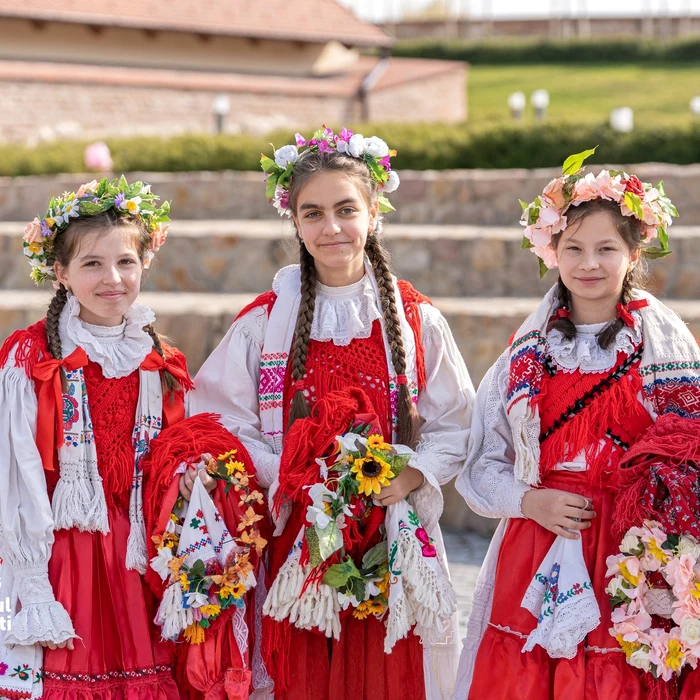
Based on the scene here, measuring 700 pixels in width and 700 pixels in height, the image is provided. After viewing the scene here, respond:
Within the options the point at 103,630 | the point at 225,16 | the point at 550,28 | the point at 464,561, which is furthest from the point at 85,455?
the point at 550,28

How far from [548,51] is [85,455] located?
33.8 metres

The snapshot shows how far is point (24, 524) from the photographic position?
3021mm

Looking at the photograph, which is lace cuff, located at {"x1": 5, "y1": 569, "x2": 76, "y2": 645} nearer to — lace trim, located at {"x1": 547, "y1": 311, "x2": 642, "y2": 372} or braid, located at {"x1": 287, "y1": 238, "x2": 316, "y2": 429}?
braid, located at {"x1": 287, "y1": 238, "x2": 316, "y2": 429}

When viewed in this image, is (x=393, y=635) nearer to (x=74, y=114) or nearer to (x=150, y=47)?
(x=74, y=114)

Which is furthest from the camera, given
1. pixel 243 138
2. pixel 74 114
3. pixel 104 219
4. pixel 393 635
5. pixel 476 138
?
pixel 74 114

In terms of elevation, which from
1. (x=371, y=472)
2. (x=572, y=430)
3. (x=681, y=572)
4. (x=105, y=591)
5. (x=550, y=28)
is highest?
(x=550, y=28)

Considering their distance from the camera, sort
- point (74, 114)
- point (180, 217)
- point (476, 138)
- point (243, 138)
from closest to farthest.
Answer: point (180, 217) < point (476, 138) < point (243, 138) < point (74, 114)

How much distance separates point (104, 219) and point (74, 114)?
14.9m

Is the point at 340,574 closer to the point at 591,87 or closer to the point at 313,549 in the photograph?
the point at 313,549

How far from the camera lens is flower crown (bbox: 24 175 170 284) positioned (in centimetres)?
320

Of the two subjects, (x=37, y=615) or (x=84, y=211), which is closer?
(x=37, y=615)

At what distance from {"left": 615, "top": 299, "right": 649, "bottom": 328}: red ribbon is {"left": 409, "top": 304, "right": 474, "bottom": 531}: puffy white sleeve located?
511mm

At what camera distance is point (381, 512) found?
306 centimetres

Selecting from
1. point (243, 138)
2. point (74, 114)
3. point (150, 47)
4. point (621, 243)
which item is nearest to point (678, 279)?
point (621, 243)
